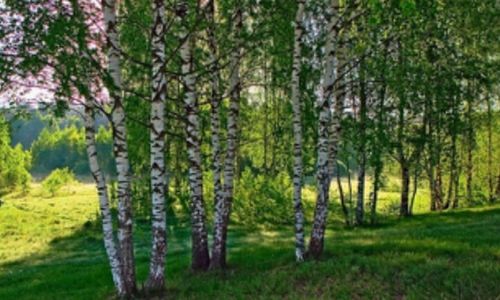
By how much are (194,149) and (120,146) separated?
2724mm

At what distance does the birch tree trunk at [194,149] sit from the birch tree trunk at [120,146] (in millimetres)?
2164

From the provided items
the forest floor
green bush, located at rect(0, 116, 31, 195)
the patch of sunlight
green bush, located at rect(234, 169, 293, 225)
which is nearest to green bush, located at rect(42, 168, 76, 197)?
green bush, located at rect(0, 116, 31, 195)

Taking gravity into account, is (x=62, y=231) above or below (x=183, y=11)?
below

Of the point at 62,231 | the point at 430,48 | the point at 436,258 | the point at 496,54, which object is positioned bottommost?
the point at 62,231

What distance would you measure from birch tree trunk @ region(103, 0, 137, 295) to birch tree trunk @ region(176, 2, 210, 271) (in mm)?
2164

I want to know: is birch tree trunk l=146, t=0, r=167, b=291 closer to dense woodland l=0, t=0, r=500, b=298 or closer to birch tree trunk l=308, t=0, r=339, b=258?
dense woodland l=0, t=0, r=500, b=298

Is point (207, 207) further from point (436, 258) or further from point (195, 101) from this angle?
point (436, 258)

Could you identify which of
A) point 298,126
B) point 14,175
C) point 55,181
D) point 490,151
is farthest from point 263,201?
point 14,175

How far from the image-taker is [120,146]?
479 inches

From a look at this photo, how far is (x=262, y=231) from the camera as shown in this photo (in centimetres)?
3003

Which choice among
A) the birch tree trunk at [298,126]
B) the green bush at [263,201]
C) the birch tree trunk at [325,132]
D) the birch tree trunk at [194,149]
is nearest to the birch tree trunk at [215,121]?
the birch tree trunk at [194,149]

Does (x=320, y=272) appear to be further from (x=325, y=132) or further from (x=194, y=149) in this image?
(x=194, y=149)

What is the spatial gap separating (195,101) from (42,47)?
4.77 m

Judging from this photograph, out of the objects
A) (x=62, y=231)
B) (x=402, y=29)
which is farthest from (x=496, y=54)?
(x=62, y=231)
